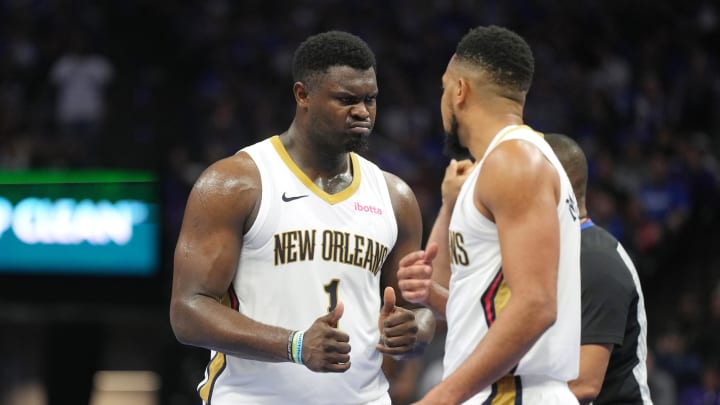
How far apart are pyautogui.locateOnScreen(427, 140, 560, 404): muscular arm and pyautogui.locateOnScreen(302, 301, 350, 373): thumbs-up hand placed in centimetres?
66

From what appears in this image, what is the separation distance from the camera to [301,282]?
500cm

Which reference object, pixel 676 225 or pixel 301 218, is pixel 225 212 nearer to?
pixel 301 218

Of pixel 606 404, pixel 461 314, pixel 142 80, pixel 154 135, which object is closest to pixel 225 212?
pixel 461 314

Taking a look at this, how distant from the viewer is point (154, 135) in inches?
581

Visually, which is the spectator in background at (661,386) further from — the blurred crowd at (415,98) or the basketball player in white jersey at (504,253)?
the basketball player in white jersey at (504,253)

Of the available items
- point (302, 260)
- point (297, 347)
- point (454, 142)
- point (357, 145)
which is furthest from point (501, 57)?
point (297, 347)

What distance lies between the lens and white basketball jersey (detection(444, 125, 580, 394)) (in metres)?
4.23

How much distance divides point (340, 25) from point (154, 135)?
329 cm

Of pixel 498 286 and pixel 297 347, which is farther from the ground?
pixel 498 286

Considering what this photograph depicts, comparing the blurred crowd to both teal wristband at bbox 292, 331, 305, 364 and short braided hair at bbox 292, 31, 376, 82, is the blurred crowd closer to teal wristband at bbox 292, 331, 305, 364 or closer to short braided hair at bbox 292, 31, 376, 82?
short braided hair at bbox 292, 31, 376, 82

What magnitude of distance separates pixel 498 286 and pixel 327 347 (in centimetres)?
76

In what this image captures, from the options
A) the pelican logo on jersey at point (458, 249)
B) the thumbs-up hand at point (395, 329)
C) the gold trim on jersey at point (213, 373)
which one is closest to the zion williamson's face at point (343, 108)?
the thumbs-up hand at point (395, 329)

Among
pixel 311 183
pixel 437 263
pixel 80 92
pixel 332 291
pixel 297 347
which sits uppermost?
pixel 80 92

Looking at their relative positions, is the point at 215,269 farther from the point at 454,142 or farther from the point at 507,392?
the point at 507,392
